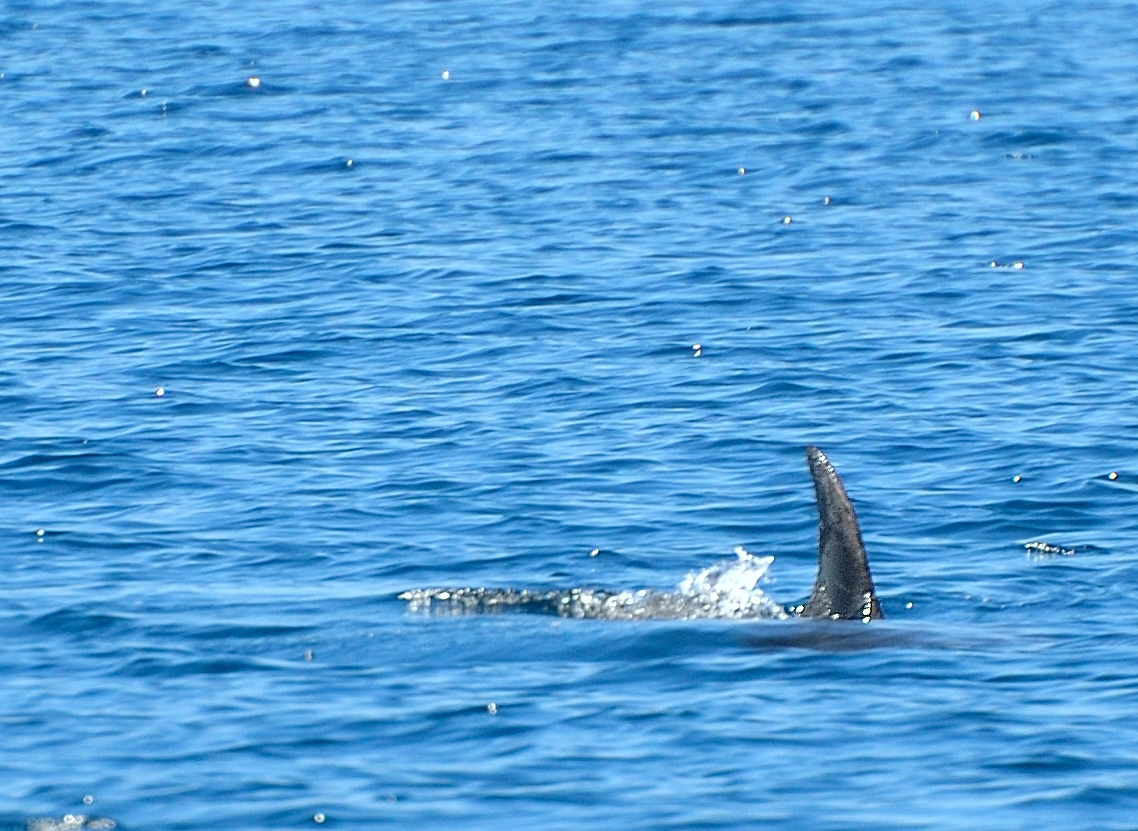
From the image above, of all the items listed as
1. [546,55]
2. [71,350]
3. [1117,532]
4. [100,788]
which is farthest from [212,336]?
[546,55]

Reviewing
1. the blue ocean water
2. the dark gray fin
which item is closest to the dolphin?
the dark gray fin

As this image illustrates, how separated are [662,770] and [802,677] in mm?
1699

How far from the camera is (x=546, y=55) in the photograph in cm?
4225

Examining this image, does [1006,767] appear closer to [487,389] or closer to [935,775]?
[935,775]

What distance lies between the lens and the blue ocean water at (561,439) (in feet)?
36.8

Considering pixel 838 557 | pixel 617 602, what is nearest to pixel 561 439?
pixel 617 602

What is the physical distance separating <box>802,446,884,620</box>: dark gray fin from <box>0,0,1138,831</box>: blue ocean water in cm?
30

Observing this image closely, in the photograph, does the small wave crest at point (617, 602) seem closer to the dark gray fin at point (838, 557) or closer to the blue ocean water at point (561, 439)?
the blue ocean water at point (561, 439)

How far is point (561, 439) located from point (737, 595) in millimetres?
4577

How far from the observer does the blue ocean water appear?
11211 mm

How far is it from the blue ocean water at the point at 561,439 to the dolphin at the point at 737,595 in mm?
291

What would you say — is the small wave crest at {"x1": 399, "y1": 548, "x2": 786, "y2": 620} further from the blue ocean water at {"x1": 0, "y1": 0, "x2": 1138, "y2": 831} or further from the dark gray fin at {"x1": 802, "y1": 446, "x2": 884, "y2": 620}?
the dark gray fin at {"x1": 802, "y1": 446, "x2": 884, "y2": 620}

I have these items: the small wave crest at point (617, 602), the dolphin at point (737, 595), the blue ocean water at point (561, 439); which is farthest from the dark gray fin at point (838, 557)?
the small wave crest at point (617, 602)

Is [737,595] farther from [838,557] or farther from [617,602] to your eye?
[838,557]
